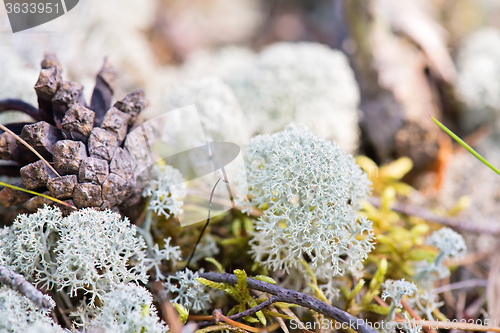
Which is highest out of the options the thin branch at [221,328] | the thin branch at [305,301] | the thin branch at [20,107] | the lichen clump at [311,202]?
the thin branch at [20,107]

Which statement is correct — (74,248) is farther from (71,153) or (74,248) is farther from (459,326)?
(459,326)

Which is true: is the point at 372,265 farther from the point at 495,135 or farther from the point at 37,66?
the point at 37,66

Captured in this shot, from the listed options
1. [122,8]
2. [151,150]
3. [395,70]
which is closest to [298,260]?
[151,150]

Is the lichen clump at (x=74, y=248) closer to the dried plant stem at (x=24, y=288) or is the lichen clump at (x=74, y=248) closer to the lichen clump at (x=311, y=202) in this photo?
the dried plant stem at (x=24, y=288)

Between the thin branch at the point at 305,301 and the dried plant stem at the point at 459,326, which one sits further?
the dried plant stem at the point at 459,326

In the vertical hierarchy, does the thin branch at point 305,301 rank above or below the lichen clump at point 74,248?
below

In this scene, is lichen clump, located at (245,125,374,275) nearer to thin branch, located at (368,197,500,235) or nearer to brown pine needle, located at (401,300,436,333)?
brown pine needle, located at (401,300,436,333)

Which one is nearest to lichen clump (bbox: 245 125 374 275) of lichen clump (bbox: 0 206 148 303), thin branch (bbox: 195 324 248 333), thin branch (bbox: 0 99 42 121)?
thin branch (bbox: 195 324 248 333)

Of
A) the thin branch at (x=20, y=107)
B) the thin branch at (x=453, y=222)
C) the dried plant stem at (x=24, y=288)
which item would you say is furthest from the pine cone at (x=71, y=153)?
the thin branch at (x=453, y=222)
